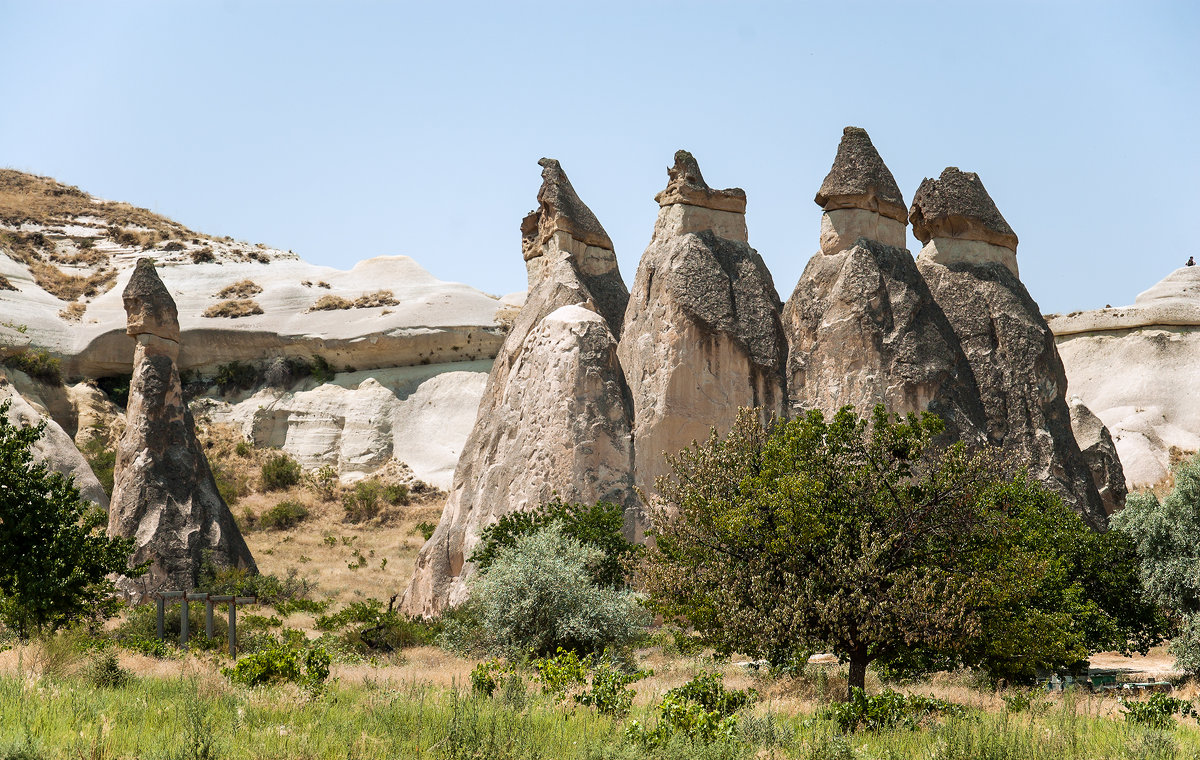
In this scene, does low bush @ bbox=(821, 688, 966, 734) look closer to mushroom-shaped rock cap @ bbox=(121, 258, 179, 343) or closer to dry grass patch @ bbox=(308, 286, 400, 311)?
mushroom-shaped rock cap @ bbox=(121, 258, 179, 343)

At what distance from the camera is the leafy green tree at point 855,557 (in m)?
12.4

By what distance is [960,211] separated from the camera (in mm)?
23297

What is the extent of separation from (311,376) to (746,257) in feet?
82.0

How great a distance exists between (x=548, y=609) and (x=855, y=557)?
5631 millimetres

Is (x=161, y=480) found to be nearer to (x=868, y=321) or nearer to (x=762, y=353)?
(x=762, y=353)

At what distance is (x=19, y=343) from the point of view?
38000 mm

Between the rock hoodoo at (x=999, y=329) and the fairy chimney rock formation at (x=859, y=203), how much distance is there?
105 cm

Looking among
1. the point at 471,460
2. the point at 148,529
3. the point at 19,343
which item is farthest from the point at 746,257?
the point at 19,343

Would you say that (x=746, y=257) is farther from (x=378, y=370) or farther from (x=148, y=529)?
(x=378, y=370)

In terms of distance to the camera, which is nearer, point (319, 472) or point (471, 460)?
point (471, 460)

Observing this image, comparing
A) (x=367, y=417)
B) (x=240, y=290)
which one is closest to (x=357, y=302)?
(x=240, y=290)

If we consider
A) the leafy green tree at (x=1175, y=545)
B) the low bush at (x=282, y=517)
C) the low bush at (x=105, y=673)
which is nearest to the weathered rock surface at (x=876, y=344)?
the leafy green tree at (x=1175, y=545)

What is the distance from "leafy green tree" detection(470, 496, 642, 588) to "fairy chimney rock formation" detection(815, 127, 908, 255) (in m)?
7.39

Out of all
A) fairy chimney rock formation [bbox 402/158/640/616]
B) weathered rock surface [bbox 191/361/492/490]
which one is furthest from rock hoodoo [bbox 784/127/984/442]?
weathered rock surface [bbox 191/361/492/490]
